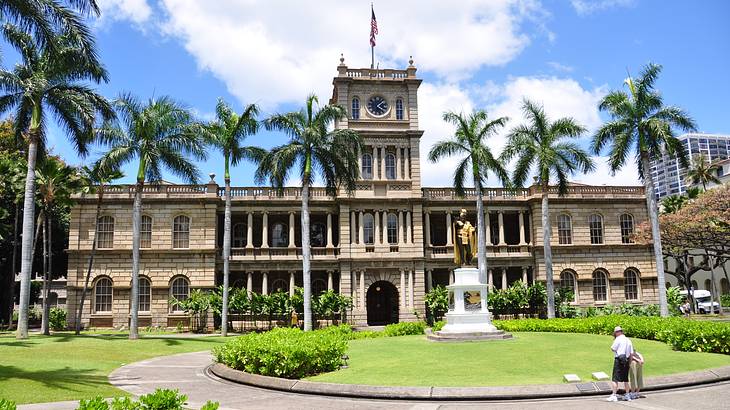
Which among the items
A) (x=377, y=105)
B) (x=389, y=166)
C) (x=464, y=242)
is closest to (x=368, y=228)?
(x=389, y=166)

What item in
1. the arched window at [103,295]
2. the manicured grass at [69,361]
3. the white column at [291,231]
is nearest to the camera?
the manicured grass at [69,361]

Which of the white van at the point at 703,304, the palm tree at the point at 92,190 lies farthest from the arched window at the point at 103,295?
the white van at the point at 703,304

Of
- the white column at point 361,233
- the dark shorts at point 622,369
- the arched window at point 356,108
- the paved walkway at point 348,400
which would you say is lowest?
the paved walkway at point 348,400

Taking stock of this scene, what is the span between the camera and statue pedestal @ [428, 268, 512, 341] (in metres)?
20.7

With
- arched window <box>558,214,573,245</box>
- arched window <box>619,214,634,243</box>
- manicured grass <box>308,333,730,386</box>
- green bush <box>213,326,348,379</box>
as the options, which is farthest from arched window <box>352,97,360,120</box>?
green bush <box>213,326,348,379</box>

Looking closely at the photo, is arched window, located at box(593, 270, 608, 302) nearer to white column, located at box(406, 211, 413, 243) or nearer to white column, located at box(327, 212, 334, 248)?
white column, located at box(406, 211, 413, 243)

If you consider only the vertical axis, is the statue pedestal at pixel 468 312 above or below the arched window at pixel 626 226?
below

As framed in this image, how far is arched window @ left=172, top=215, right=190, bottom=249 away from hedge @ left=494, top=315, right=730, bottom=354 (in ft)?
67.9

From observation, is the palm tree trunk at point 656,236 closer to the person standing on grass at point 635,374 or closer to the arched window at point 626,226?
the arched window at point 626,226

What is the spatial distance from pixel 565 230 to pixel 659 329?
849 inches

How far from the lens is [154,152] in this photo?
28266 millimetres

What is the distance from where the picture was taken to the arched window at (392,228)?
1535 inches

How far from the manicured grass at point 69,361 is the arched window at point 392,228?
47.2ft

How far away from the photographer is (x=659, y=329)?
19.8 m
